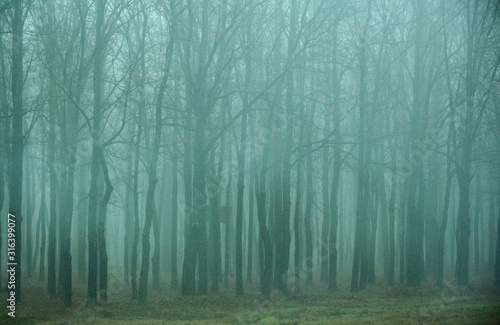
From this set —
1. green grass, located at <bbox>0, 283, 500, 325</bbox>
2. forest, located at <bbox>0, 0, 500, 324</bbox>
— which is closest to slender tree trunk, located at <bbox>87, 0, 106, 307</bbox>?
forest, located at <bbox>0, 0, 500, 324</bbox>

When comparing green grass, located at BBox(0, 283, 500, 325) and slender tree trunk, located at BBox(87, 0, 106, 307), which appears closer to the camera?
green grass, located at BBox(0, 283, 500, 325)

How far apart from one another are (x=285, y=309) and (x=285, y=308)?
44cm

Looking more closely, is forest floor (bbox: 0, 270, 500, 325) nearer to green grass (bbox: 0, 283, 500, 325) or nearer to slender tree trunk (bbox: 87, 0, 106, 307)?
green grass (bbox: 0, 283, 500, 325)

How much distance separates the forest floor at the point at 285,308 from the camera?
1591 centimetres

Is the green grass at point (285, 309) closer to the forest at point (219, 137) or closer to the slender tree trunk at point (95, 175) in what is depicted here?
the forest at point (219, 137)

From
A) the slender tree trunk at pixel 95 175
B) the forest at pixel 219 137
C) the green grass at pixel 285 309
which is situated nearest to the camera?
the green grass at pixel 285 309

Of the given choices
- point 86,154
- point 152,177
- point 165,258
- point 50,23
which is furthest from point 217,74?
point 165,258

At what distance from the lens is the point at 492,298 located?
2192 centimetres

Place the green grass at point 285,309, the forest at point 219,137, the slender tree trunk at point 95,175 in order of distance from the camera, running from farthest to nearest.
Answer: the slender tree trunk at point 95,175 → the forest at point 219,137 → the green grass at point 285,309

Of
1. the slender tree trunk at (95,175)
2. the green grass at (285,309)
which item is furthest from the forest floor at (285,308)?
the slender tree trunk at (95,175)

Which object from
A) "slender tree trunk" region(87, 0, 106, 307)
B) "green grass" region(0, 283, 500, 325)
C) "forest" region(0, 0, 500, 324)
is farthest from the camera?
"slender tree trunk" region(87, 0, 106, 307)

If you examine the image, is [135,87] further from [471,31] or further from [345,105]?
[471,31]

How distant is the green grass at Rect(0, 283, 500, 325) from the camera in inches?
626

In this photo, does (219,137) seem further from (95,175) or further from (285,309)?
(285,309)
